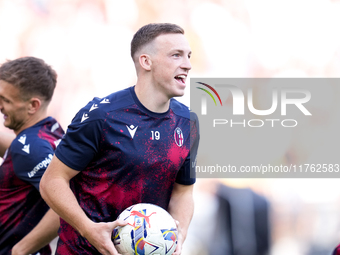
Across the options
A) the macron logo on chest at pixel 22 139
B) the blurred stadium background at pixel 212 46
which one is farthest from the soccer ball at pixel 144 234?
the blurred stadium background at pixel 212 46

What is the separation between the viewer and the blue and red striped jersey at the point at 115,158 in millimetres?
2361

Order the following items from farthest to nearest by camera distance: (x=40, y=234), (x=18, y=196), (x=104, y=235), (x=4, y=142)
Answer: (x=4, y=142), (x=18, y=196), (x=40, y=234), (x=104, y=235)

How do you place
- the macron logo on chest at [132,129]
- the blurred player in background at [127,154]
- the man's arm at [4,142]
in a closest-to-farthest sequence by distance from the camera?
the blurred player in background at [127,154]
the macron logo on chest at [132,129]
the man's arm at [4,142]

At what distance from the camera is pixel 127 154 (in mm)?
2396

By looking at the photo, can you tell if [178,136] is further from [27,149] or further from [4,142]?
[4,142]

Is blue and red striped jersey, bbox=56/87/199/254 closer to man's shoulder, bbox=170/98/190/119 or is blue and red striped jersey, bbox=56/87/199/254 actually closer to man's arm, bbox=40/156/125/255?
man's arm, bbox=40/156/125/255

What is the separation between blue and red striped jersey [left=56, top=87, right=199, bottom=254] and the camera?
93.0 inches

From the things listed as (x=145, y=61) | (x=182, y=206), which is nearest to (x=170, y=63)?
(x=145, y=61)

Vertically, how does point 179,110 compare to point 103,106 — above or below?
below

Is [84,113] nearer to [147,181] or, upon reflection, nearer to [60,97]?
[147,181]

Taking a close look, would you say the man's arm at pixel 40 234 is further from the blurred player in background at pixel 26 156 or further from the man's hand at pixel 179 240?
the man's hand at pixel 179 240

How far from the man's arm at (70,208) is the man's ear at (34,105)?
0.99 m

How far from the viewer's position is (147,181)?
2.47 m

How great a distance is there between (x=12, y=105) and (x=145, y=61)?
1.17 meters
